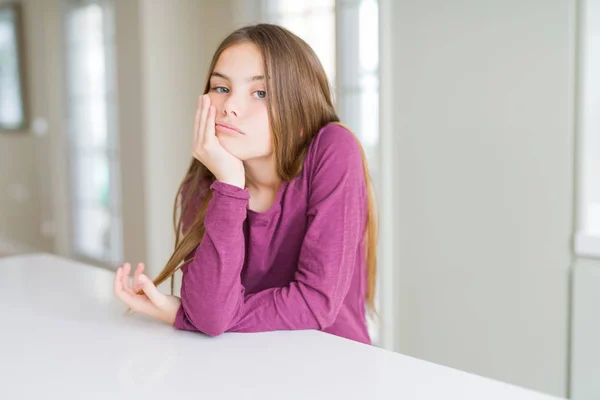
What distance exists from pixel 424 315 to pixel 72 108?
134 inches

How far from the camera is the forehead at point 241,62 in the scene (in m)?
1.06

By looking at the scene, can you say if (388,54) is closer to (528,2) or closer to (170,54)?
(528,2)

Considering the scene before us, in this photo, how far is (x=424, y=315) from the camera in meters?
2.41

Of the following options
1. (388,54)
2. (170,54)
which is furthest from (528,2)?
(170,54)

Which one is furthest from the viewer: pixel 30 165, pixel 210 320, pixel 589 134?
pixel 30 165

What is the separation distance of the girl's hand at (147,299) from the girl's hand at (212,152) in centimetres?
21

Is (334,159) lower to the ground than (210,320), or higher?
higher

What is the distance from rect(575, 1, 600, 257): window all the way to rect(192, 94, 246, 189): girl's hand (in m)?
1.34

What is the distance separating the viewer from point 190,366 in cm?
80

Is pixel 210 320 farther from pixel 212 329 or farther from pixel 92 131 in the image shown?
pixel 92 131

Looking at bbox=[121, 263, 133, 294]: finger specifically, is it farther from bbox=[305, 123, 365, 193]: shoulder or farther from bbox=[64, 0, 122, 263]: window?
bbox=[64, 0, 122, 263]: window

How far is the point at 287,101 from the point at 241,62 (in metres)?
0.11

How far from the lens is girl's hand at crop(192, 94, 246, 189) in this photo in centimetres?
101

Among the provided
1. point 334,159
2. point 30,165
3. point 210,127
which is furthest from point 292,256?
point 30,165
